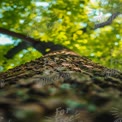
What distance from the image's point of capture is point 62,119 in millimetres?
1731

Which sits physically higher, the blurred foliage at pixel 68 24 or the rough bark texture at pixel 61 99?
the blurred foliage at pixel 68 24

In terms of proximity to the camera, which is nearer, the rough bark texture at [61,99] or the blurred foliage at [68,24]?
the rough bark texture at [61,99]

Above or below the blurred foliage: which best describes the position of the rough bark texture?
below

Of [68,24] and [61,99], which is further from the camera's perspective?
[68,24]

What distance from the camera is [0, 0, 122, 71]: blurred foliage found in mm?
9289

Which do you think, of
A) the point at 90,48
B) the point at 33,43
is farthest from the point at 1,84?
the point at 90,48

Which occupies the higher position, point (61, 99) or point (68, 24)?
point (68, 24)

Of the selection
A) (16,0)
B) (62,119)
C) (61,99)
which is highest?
(16,0)

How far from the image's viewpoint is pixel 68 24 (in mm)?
9859

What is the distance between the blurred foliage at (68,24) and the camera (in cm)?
929

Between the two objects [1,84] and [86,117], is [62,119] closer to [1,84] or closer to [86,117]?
[86,117]

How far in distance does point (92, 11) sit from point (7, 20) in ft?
11.1

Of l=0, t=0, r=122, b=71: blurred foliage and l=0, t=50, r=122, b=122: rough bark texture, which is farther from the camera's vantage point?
l=0, t=0, r=122, b=71: blurred foliage

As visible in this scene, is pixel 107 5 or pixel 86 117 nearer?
pixel 86 117
